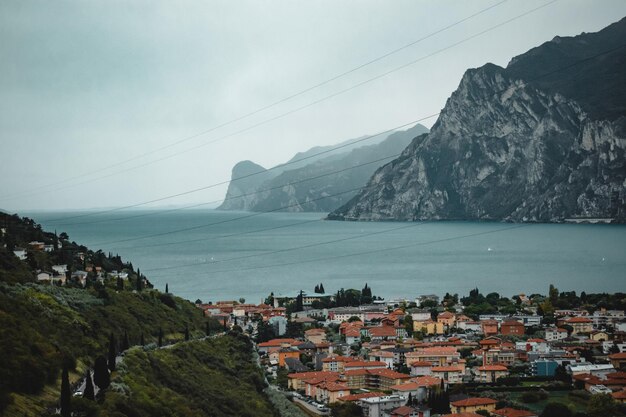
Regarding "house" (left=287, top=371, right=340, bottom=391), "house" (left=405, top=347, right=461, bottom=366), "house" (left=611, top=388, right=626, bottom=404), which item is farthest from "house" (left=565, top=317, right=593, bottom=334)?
"house" (left=287, top=371, right=340, bottom=391)

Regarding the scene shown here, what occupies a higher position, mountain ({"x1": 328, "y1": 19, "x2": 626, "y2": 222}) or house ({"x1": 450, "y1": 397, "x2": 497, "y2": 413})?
mountain ({"x1": 328, "y1": 19, "x2": 626, "y2": 222})

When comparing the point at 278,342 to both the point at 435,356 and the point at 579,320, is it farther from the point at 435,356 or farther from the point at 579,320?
Answer: the point at 579,320

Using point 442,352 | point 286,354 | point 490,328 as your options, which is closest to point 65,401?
point 286,354

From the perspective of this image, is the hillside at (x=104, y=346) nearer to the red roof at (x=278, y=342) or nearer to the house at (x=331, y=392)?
the house at (x=331, y=392)

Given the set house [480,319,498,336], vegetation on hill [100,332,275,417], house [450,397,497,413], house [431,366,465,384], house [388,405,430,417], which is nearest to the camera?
vegetation on hill [100,332,275,417]

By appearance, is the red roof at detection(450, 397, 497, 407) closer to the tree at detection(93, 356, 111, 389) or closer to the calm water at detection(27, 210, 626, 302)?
the tree at detection(93, 356, 111, 389)

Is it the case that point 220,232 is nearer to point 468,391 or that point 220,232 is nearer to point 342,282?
point 342,282
